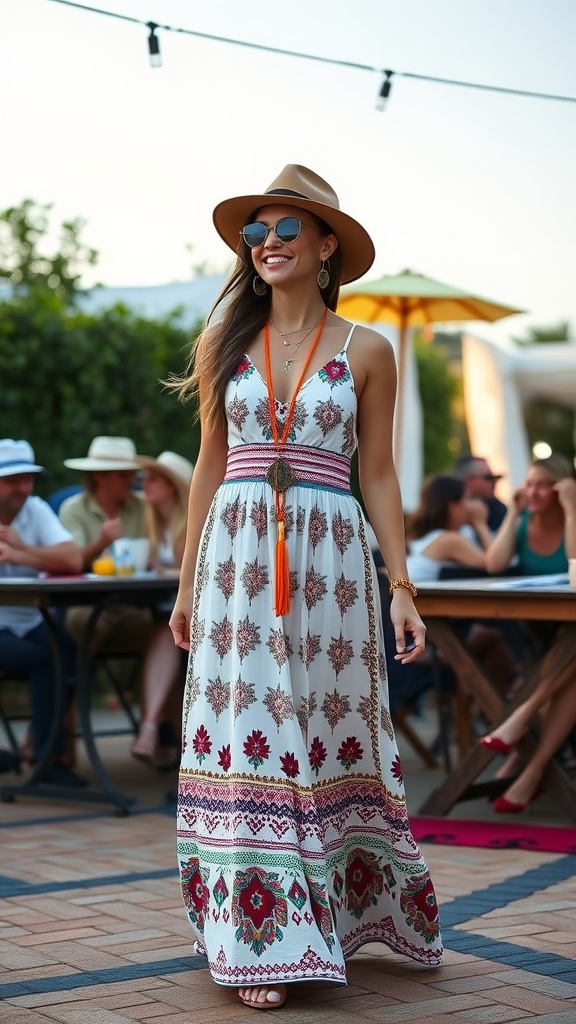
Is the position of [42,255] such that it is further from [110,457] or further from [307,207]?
[307,207]

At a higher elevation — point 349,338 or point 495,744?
point 349,338

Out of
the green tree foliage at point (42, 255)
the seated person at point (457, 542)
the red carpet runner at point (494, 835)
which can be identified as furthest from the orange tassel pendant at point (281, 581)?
the green tree foliage at point (42, 255)

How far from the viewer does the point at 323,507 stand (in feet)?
10.2

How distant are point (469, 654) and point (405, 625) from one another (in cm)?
216

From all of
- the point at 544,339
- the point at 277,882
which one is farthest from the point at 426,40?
the point at 544,339

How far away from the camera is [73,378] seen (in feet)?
29.7

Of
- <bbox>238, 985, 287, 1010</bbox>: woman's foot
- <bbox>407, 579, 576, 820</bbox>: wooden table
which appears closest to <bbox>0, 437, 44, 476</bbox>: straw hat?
<bbox>407, 579, 576, 820</bbox>: wooden table

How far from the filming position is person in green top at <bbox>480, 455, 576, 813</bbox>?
5.14 meters

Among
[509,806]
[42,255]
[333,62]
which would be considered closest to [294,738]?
[509,806]

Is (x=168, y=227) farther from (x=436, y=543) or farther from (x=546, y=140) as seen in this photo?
(x=436, y=543)

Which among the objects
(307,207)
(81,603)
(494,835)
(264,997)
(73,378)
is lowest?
(264,997)

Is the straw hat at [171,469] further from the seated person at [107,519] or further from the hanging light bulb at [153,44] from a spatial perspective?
the hanging light bulb at [153,44]

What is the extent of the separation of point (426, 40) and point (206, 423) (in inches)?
195

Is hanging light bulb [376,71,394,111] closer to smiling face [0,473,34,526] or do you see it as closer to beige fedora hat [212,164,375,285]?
smiling face [0,473,34,526]
